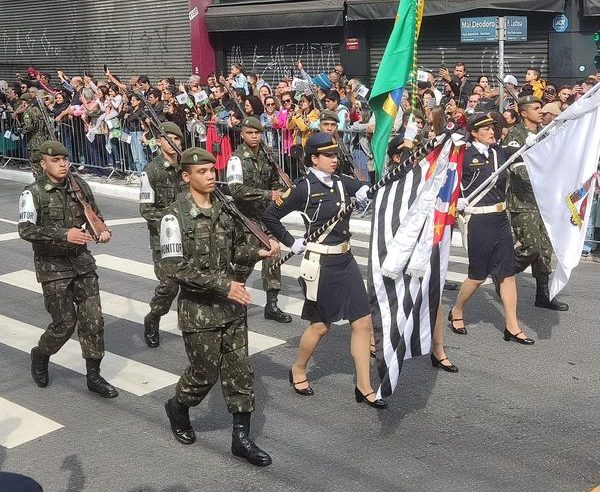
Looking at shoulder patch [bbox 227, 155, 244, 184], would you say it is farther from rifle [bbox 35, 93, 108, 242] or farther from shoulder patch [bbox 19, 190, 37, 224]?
shoulder patch [bbox 19, 190, 37, 224]

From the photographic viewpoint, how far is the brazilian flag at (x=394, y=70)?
6.55 meters

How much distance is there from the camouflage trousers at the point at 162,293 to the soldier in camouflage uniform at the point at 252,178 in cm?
62

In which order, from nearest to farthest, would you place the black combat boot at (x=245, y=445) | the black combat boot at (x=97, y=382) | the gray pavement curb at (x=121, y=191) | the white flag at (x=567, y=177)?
the black combat boot at (x=245, y=445)
the black combat boot at (x=97, y=382)
the white flag at (x=567, y=177)
the gray pavement curb at (x=121, y=191)

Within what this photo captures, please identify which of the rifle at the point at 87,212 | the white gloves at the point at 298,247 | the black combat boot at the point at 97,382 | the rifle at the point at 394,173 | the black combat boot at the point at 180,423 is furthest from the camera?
the black combat boot at the point at 97,382

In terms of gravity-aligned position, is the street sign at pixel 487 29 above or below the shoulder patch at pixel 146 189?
above

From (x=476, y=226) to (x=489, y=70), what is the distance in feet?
37.8

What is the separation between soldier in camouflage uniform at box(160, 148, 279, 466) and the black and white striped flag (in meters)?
1.01

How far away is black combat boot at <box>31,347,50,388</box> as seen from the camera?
7652 mm

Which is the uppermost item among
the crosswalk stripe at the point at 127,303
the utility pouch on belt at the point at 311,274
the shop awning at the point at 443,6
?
the shop awning at the point at 443,6

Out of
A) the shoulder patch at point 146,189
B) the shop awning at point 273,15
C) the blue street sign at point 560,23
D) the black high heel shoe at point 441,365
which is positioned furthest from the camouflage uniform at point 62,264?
the shop awning at point 273,15

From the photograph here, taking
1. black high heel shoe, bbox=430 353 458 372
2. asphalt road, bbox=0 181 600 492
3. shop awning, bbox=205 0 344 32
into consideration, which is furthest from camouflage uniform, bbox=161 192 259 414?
shop awning, bbox=205 0 344 32

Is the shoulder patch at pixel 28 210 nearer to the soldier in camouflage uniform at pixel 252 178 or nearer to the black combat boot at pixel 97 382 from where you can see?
the black combat boot at pixel 97 382

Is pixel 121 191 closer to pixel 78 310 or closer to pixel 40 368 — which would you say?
pixel 40 368

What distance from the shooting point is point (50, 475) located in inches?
235
